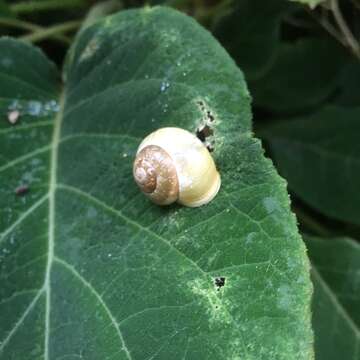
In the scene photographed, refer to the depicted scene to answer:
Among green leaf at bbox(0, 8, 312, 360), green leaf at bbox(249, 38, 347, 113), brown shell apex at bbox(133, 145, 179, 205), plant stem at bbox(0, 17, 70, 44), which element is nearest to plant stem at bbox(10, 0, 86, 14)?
plant stem at bbox(0, 17, 70, 44)

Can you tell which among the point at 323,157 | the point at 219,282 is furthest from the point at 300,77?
the point at 219,282

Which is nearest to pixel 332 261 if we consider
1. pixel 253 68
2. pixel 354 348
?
pixel 354 348

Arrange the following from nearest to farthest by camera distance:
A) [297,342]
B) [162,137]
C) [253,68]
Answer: [297,342] < [162,137] < [253,68]

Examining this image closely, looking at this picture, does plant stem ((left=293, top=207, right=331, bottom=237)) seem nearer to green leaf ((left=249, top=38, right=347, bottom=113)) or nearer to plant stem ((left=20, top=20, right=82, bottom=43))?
green leaf ((left=249, top=38, right=347, bottom=113))

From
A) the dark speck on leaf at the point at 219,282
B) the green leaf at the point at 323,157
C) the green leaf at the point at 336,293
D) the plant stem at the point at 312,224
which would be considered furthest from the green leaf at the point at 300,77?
the dark speck on leaf at the point at 219,282

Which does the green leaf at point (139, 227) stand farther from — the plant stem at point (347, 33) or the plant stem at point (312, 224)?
the plant stem at point (312, 224)

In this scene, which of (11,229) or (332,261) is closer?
(11,229)

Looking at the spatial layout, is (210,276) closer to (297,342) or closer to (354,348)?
(297,342)

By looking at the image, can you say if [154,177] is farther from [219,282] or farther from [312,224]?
[312,224]
